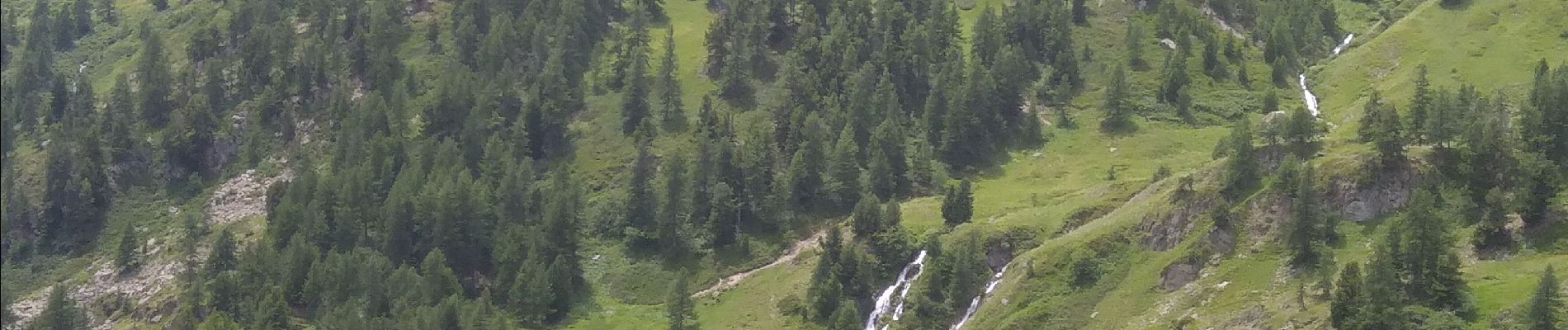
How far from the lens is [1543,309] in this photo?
354 feet

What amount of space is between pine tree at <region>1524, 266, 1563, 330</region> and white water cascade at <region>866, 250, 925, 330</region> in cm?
6120

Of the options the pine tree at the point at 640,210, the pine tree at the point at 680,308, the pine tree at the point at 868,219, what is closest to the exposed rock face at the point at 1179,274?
the pine tree at the point at 868,219

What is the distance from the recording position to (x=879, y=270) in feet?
552

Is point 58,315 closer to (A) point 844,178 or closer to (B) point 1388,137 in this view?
(A) point 844,178

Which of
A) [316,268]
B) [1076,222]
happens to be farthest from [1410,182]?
[316,268]

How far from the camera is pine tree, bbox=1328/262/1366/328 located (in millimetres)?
117188

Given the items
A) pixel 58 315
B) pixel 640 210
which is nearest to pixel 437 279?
pixel 640 210

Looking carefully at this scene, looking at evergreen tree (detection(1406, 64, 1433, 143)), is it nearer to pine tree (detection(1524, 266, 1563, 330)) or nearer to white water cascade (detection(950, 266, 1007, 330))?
white water cascade (detection(950, 266, 1007, 330))

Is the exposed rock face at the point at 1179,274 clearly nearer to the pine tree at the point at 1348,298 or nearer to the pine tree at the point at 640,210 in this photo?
→ the pine tree at the point at 1348,298

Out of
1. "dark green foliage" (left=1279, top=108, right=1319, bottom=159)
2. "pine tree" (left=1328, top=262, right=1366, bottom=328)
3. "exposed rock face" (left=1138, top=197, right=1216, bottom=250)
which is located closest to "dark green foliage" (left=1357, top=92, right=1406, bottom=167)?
"dark green foliage" (left=1279, top=108, right=1319, bottom=159)

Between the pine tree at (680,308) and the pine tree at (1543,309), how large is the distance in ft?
265

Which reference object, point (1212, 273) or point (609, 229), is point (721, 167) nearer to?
point (609, 229)

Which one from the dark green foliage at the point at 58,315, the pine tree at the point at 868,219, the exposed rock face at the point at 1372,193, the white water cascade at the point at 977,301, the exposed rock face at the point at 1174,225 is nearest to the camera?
the exposed rock face at the point at 1372,193

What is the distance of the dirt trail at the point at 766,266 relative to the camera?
18200 cm
